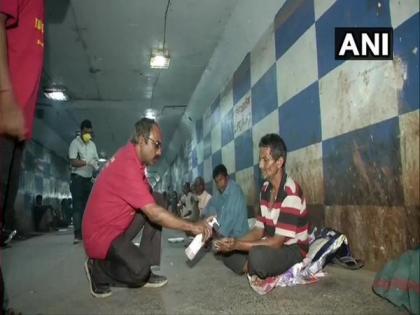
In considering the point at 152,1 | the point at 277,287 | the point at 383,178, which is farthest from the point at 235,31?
the point at 277,287

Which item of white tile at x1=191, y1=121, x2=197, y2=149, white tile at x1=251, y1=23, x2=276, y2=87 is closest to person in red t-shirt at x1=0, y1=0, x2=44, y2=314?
white tile at x1=251, y1=23, x2=276, y2=87

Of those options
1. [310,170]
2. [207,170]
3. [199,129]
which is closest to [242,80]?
[310,170]

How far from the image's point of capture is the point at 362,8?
2.36m

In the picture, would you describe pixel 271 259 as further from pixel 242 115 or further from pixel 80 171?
pixel 80 171

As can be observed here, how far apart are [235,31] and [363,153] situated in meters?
3.07

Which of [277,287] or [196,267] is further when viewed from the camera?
[196,267]

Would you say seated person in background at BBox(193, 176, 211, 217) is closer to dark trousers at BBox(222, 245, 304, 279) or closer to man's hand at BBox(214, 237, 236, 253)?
dark trousers at BBox(222, 245, 304, 279)

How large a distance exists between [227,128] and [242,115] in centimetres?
93

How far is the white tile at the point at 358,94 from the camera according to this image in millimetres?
2102

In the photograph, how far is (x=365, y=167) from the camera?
234cm

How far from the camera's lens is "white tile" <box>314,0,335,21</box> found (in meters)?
2.77

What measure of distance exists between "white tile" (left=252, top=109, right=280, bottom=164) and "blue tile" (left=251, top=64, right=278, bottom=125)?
0.06 m

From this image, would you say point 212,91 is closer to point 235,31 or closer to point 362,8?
point 235,31

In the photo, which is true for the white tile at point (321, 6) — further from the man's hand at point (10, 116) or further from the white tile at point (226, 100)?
the white tile at point (226, 100)
